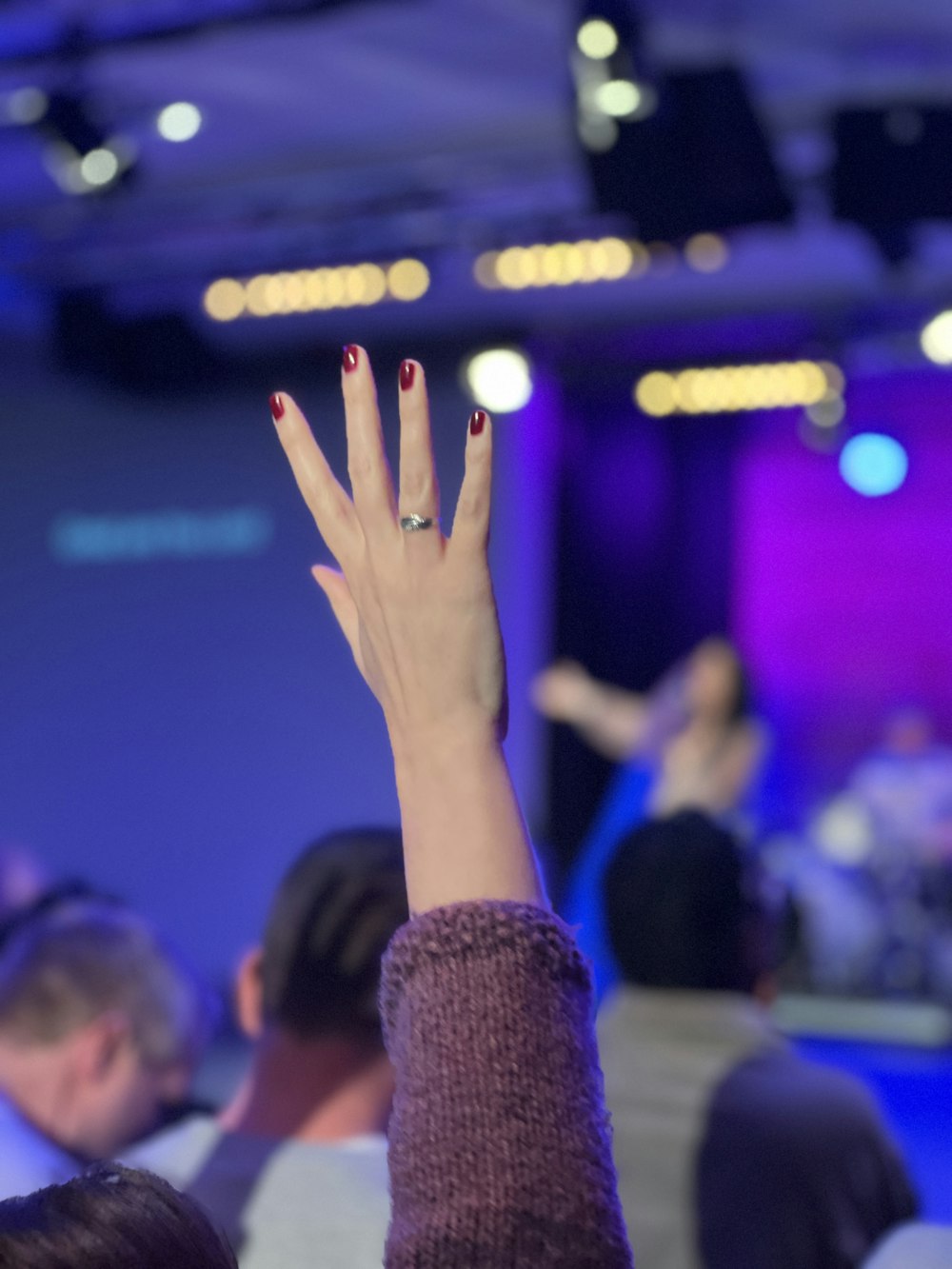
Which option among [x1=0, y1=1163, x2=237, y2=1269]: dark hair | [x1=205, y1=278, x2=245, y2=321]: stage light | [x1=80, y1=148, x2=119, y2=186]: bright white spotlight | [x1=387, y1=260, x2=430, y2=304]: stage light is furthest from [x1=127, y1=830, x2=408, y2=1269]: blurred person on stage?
[x1=205, y1=278, x2=245, y2=321]: stage light

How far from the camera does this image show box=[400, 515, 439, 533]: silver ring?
0.73 meters

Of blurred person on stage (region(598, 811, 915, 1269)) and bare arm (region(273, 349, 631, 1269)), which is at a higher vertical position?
bare arm (region(273, 349, 631, 1269))

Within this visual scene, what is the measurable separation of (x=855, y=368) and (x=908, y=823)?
244 centimetres

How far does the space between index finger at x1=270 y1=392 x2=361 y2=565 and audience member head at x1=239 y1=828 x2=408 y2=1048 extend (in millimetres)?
833

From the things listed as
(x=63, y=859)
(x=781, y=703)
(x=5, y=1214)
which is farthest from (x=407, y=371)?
(x=781, y=703)

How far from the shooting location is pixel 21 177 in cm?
566

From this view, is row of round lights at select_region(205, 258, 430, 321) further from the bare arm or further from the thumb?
the bare arm

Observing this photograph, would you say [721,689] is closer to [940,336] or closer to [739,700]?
[739,700]

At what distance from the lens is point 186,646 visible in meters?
7.95

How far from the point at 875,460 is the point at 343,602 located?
269 inches

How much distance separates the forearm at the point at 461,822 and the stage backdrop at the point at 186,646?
663cm

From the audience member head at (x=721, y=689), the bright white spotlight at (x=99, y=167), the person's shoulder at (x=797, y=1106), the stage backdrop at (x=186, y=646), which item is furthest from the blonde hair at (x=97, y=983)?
the stage backdrop at (x=186, y=646)

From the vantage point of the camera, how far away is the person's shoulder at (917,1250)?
124 centimetres

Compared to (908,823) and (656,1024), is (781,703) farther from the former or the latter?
(656,1024)
